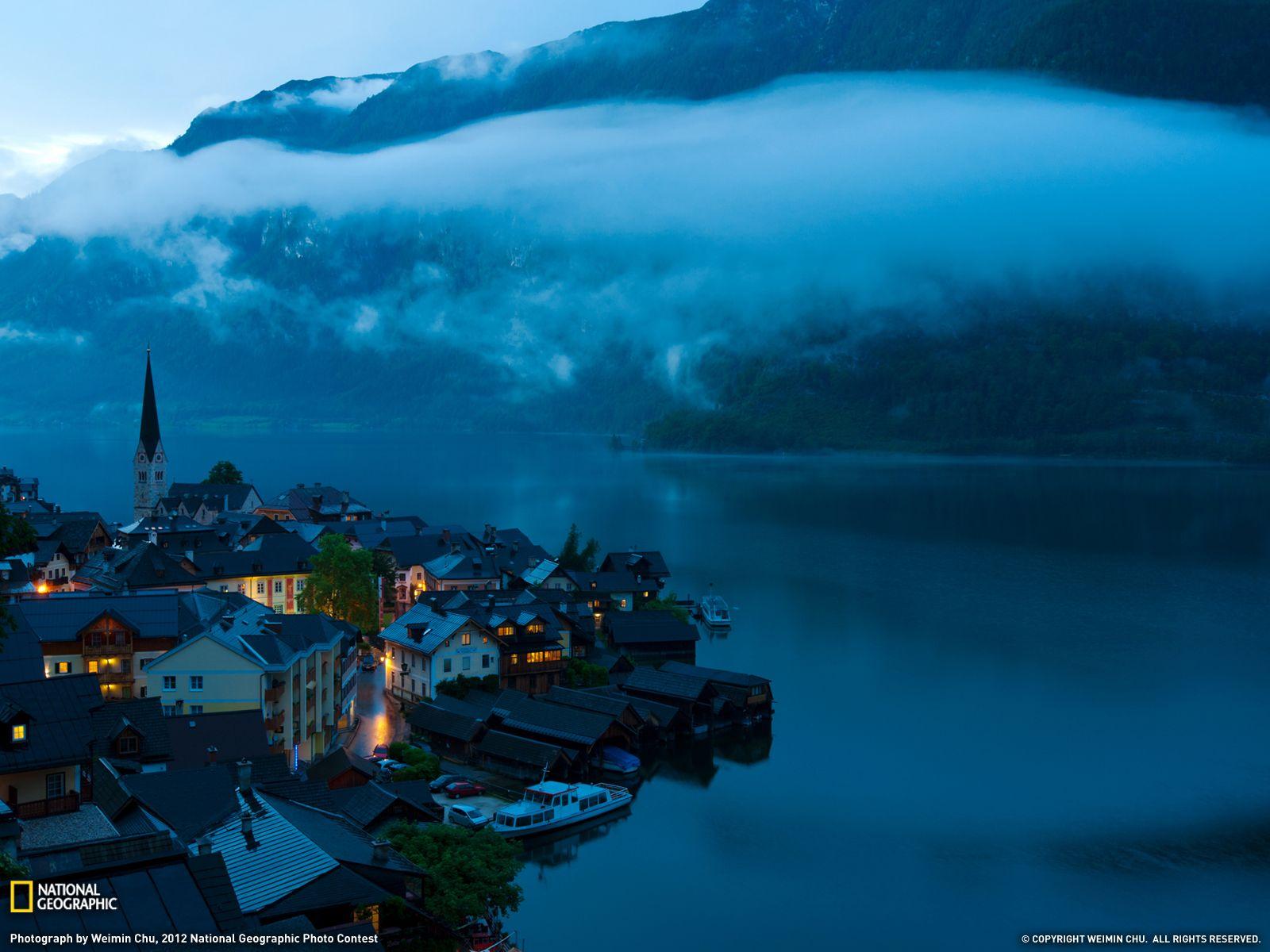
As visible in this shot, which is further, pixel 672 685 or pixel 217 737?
pixel 672 685

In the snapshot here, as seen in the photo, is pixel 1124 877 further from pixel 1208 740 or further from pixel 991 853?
pixel 1208 740

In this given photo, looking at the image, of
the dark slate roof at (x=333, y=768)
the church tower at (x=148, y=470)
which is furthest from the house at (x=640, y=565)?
the church tower at (x=148, y=470)

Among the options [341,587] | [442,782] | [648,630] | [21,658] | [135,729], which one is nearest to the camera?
[135,729]

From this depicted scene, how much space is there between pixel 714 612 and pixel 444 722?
35.1 m

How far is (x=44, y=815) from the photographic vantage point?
82.8 feet

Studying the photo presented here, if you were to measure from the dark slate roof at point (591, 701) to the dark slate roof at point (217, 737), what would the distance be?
671 inches

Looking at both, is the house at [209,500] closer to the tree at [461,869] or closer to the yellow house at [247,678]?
the yellow house at [247,678]

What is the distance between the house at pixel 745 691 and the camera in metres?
53.3

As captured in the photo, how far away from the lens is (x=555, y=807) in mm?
39156

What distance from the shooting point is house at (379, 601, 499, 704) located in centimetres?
5153

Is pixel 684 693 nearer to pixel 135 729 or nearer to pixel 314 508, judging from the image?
pixel 135 729

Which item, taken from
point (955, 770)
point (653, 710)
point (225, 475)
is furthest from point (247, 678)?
point (225, 475)

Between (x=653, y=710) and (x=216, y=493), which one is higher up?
(x=216, y=493)

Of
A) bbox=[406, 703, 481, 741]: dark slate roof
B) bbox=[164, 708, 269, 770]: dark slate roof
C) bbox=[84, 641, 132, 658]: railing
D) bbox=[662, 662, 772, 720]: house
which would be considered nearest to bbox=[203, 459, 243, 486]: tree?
bbox=[662, 662, 772, 720]: house
